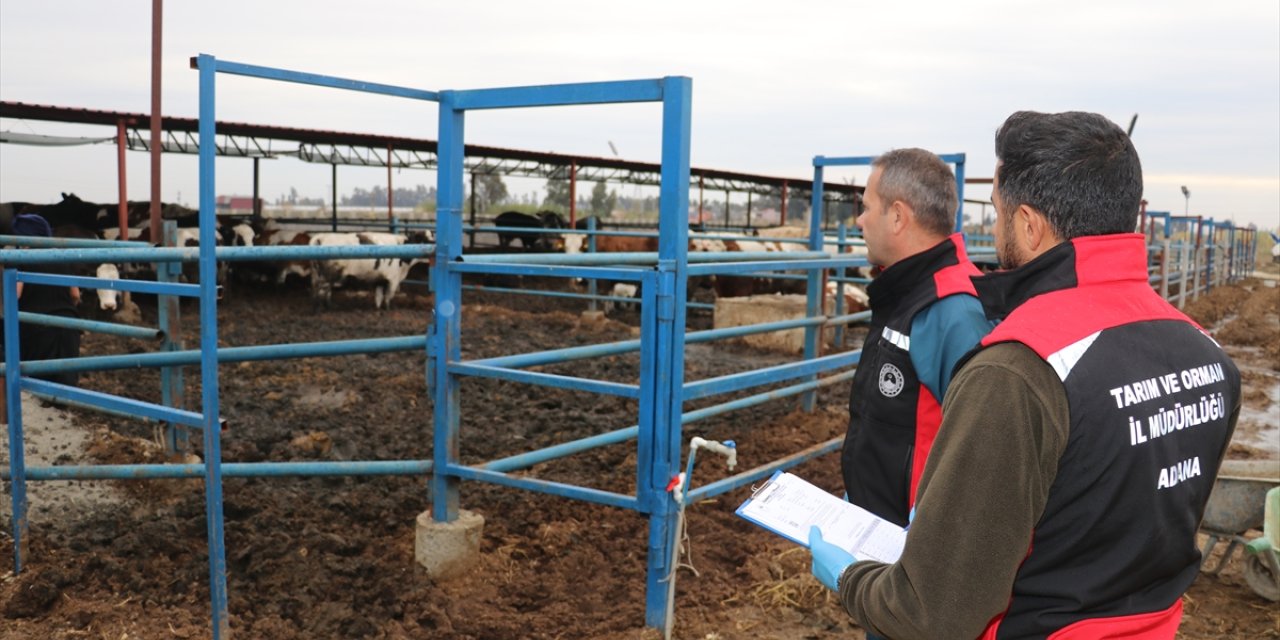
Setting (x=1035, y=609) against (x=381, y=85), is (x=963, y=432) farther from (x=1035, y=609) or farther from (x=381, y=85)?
(x=381, y=85)

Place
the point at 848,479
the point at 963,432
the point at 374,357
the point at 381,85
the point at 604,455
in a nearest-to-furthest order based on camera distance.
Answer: the point at 963,432 < the point at 848,479 < the point at 381,85 < the point at 604,455 < the point at 374,357

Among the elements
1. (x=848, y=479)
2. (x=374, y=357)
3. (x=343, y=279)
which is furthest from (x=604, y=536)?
(x=343, y=279)

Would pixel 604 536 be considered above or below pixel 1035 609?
below

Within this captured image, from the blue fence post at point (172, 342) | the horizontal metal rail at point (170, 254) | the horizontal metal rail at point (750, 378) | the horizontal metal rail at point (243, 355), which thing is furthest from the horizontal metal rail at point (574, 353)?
the blue fence post at point (172, 342)

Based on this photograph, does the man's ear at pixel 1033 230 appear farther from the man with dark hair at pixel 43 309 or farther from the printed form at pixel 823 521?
the man with dark hair at pixel 43 309

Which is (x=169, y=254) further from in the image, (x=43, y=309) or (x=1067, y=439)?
(x=43, y=309)

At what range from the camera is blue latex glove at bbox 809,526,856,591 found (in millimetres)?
1664

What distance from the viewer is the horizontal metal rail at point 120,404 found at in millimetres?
3070

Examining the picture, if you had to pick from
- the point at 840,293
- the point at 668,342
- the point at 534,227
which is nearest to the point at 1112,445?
the point at 668,342

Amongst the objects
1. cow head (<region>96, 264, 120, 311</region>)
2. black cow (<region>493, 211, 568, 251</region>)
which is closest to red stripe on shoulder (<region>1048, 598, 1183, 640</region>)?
cow head (<region>96, 264, 120, 311</region>)

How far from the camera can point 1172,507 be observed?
4.72ft

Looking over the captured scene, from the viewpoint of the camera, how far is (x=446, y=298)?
370 cm

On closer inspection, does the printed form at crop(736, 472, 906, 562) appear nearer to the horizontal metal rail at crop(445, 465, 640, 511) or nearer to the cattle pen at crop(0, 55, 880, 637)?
the cattle pen at crop(0, 55, 880, 637)

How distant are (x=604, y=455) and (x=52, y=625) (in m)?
3.04
